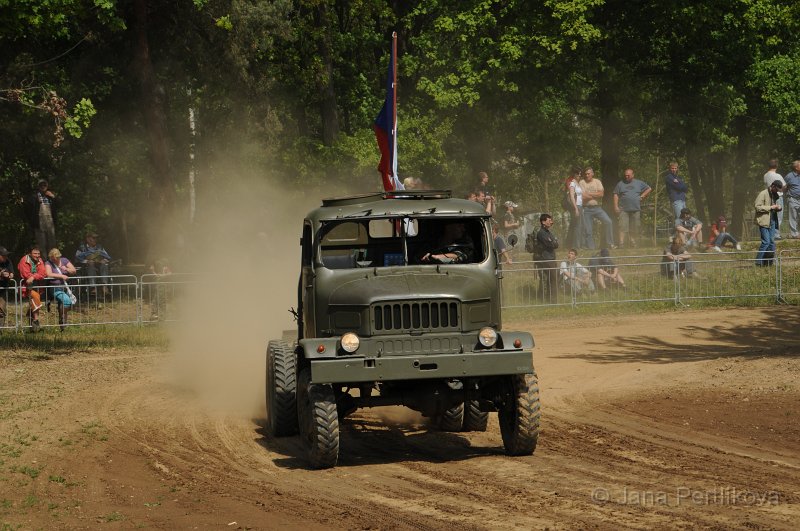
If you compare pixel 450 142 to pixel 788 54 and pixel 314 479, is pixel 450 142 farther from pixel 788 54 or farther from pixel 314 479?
pixel 314 479

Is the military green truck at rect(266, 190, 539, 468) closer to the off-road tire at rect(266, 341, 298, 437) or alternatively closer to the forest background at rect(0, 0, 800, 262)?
the off-road tire at rect(266, 341, 298, 437)

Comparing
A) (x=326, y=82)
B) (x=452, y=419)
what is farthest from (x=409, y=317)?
(x=326, y=82)

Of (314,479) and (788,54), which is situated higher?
(788,54)

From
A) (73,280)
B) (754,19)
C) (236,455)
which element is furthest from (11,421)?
(754,19)

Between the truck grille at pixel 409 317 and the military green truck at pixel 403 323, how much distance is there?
0.01 m

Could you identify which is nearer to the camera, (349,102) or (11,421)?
(11,421)

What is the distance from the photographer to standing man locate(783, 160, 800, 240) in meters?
31.3

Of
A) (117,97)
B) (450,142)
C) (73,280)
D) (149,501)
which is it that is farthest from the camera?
(450,142)

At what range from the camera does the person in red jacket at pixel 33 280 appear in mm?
25109

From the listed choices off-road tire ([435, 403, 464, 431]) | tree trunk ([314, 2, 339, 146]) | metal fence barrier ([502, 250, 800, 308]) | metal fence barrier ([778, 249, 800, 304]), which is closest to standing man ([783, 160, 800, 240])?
metal fence barrier ([778, 249, 800, 304])

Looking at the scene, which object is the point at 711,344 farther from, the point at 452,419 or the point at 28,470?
the point at 28,470

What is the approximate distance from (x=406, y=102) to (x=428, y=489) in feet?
98.2

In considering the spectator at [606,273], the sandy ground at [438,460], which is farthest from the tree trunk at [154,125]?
the sandy ground at [438,460]

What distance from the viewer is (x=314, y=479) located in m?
11.4
